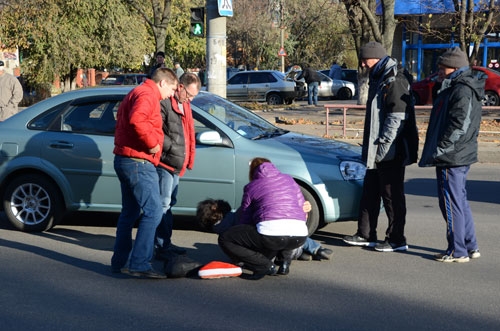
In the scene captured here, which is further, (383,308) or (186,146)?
(186,146)

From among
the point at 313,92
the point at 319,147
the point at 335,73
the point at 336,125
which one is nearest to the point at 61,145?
the point at 319,147

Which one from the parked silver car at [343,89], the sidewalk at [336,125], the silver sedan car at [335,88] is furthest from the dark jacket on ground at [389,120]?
the parked silver car at [343,89]

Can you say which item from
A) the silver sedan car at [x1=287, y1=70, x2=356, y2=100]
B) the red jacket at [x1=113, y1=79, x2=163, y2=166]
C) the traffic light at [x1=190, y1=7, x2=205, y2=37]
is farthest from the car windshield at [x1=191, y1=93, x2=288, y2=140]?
the silver sedan car at [x1=287, y1=70, x2=356, y2=100]

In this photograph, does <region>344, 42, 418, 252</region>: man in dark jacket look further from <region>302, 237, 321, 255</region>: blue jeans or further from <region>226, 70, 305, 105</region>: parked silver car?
<region>226, 70, 305, 105</region>: parked silver car

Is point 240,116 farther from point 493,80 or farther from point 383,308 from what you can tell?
point 493,80

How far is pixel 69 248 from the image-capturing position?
7.37 m

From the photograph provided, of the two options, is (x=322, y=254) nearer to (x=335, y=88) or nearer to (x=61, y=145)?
(x=61, y=145)

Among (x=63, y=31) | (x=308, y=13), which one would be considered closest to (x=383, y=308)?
(x=63, y=31)

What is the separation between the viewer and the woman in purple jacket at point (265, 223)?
6.11m

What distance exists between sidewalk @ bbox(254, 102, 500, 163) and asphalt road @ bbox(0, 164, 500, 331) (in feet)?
24.2

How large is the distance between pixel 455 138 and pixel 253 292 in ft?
7.35

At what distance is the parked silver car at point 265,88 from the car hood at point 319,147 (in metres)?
22.5

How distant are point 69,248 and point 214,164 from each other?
1670 mm

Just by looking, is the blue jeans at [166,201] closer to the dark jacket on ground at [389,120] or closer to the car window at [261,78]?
the dark jacket on ground at [389,120]
